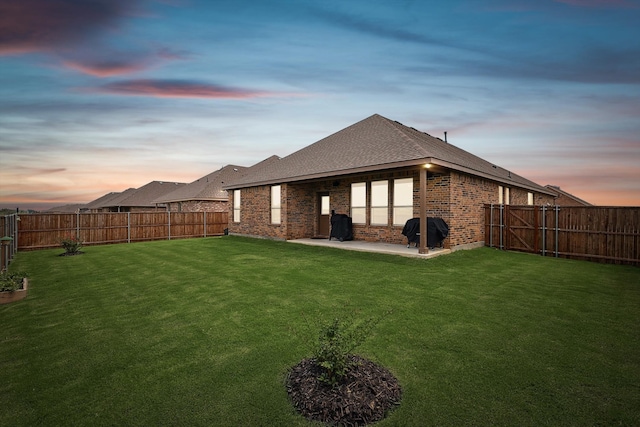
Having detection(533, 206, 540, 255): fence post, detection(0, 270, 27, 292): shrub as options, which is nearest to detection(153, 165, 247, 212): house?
detection(0, 270, 27, 292): shrub

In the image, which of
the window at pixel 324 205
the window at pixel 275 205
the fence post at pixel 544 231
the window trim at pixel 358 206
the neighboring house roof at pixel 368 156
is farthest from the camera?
the window at pixel 275 205

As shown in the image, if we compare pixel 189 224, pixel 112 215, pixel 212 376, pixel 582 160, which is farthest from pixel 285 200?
pixel 582 160

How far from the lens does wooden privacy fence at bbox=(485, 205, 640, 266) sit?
956 cm

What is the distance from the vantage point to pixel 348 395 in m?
2.64

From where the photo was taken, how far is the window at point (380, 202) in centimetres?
1251

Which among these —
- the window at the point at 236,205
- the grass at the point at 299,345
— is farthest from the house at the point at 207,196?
the grass at the point at 299,345

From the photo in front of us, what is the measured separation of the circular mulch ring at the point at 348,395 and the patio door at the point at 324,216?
11968mm

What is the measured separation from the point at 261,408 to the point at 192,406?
2.12ft

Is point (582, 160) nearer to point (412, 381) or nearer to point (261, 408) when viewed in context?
point (412, 381)

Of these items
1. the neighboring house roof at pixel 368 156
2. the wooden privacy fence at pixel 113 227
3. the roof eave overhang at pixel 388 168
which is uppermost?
the neighboring house roof at pixel 368 156

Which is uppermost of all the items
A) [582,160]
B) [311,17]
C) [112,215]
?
[311,17]

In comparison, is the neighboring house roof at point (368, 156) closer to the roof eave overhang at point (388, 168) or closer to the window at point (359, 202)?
the roof eave overhang at point (388, 168)

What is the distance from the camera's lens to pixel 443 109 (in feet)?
49.5

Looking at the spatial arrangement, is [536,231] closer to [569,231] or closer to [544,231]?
[544,231]
